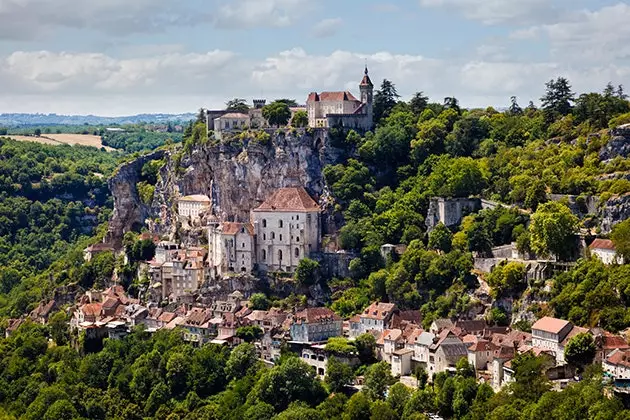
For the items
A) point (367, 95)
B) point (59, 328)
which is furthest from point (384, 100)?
point (59, 328)

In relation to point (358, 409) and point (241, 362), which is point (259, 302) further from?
point (358, 409)

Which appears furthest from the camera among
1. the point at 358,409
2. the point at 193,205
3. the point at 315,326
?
the point at 193,205

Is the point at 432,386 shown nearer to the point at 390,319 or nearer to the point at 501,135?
the point at 390,319

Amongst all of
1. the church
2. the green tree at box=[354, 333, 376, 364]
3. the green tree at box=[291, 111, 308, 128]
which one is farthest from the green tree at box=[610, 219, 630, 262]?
the green tree at box=[291, 111, 308, 128]

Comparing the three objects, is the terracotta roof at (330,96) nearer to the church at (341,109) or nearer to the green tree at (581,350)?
the church at (341,109)

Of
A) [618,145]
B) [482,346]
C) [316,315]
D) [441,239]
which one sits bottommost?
[316,315]

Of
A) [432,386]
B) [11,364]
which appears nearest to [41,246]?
[11,364]

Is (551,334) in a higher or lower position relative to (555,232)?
lower
